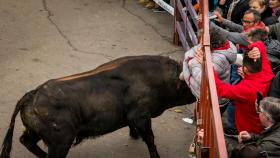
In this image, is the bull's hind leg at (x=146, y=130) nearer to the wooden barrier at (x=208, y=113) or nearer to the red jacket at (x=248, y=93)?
the wooden barrier at (x=208, y=113)

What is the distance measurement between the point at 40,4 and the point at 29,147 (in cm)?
577

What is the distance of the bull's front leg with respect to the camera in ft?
18.0

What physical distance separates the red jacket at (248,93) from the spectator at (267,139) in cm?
40

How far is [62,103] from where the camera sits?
16.7ft

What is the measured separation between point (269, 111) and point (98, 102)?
6.19 ft

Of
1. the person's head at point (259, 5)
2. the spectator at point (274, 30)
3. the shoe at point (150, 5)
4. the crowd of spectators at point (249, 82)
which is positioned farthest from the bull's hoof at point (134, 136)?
the shoe at point (150, 5)

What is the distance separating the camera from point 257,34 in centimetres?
543

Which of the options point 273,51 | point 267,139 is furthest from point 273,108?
point 273,51

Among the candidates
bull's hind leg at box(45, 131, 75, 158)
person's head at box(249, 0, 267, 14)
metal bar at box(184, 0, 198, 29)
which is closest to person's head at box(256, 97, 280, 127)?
bull's hind leg at box(45, 131, 75, 158)

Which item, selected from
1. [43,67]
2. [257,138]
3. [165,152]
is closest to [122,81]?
[165,152]

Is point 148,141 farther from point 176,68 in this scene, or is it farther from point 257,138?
point 257,138

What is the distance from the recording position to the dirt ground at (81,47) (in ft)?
20.6

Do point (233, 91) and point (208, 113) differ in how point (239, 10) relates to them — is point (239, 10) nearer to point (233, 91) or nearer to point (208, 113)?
point (233, 91)

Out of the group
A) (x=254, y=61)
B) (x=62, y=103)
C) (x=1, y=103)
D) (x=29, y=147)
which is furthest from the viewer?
(x=1, y=103)
